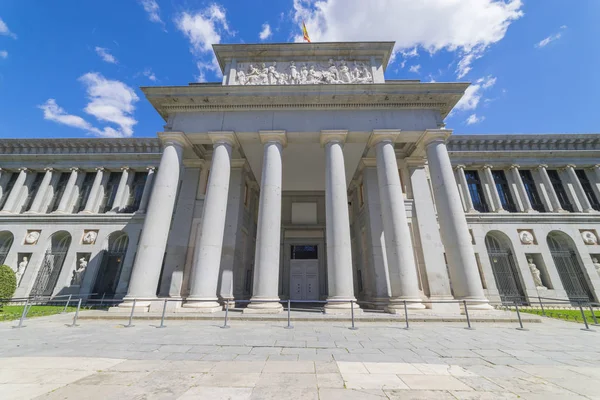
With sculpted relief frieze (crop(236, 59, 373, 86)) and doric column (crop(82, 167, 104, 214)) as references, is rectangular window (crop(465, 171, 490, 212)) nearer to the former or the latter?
sculpted relief frieze (crop(236, 59, 373, 86))

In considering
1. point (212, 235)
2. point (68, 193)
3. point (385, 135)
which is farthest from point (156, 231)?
point (68, 193)

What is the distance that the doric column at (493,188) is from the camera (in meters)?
24.9

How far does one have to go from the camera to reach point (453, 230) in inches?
490

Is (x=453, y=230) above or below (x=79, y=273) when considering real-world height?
above

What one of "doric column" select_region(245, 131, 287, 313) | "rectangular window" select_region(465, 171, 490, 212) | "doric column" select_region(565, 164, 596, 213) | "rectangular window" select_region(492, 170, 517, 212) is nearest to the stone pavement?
"doric column" select_region(245, 131, 287, 313)

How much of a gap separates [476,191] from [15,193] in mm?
50318

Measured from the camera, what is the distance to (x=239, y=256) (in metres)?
17.1

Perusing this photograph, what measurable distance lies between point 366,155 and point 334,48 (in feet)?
24.6

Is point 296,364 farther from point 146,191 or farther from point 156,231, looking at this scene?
point 146,191

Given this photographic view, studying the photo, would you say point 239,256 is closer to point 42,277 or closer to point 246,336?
point 246,336

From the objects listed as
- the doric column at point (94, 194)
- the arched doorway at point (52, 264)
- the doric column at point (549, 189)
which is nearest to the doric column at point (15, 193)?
the arched doorway at point (52, 264)

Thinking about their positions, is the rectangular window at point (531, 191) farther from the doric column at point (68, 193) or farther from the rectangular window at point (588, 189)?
the doric column at point (68, 193)

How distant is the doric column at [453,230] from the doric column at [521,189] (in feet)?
60.3

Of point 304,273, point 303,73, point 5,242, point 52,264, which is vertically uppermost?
point 303,73
